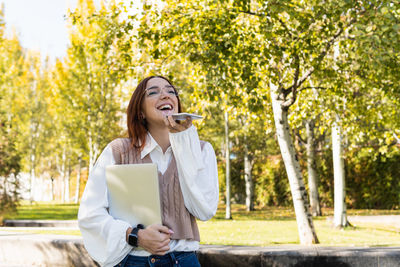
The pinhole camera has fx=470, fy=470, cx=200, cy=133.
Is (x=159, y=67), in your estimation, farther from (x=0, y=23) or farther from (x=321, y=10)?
(x=0, y=23)

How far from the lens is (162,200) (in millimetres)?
2133

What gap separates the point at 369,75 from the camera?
34.0 feet

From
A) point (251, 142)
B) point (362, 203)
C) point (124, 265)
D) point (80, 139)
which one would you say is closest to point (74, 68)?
point (80, 139)

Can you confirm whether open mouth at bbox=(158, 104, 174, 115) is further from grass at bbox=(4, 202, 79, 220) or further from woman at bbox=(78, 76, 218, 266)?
grass at bbox=(4, 202, 79, 220)

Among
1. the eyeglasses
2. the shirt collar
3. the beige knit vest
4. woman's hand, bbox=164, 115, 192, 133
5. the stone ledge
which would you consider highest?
the eyeglasses

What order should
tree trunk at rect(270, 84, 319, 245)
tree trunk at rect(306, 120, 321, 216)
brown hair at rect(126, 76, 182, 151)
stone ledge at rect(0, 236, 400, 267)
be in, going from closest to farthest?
brown hair at rect(126, 76, 182, 151)
stone ledge at rect(0, 236, 400, 267)
tree trunk at rect(270, 84, 319, 245)
tree trunk at rect(306, 120, 321, 216)

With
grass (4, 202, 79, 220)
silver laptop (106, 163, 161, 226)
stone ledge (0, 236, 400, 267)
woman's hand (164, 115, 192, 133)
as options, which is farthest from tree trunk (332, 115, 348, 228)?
silver laptop (106, 163, 161, 226)

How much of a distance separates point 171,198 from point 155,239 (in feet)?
0.75

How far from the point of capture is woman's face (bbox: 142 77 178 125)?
2.30 metres

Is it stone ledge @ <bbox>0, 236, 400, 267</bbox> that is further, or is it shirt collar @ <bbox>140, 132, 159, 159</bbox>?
stone ledge @ <bbox>0, 236, 400, 267</bbox>

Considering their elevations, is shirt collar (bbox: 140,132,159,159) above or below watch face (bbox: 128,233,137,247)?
above

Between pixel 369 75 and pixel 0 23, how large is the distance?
1371 cm

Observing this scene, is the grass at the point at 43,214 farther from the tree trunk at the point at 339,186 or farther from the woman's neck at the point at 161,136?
the woman's neck at the point at 161,136

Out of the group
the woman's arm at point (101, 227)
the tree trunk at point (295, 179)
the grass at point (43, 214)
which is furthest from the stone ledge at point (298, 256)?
the grass at point (43, 214)
